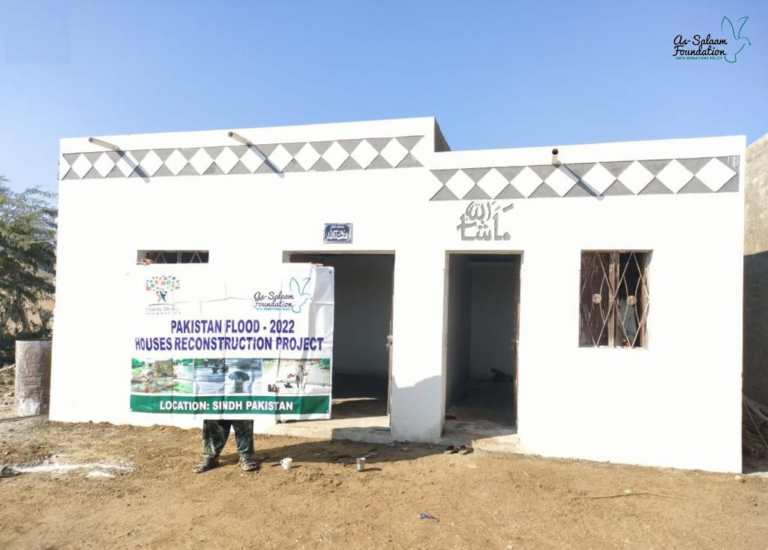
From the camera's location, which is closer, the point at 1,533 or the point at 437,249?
the point at 1,533

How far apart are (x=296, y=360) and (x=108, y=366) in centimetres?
328

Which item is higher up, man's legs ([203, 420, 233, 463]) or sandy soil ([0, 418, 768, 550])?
man's legs ([203, 420, 233, 463])

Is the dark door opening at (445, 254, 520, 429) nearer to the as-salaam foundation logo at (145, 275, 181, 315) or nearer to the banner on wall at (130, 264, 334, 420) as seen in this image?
the banner on wall at (130, 264, 334, 420)

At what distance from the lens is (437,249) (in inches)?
220

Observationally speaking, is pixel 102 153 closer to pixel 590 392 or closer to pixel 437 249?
pixel 437 249

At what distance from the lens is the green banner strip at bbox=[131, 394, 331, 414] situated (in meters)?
4.80

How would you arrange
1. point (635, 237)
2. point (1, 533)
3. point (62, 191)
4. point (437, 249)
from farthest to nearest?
point (62, 191)
point (437, 249)
point (635, 237)
point (1, 533)

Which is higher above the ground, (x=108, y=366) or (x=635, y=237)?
(x=635, y=237)

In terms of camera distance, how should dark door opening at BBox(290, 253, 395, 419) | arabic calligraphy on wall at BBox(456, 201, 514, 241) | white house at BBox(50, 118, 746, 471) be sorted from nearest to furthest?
1. white house at BBox(50, 118, 746, 471)
2. arabic calligraphy on wall at BBox(456, 201, 514, 241)
3. dark door opening at BBox(290, 253, 395, 419)

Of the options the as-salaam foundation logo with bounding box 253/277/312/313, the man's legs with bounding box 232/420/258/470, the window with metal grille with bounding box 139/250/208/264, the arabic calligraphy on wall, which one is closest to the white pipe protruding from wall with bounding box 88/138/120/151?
the window with metal grille with bounding box 139/250/208/264

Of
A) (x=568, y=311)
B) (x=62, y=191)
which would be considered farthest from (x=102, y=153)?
(x=568, y=311)

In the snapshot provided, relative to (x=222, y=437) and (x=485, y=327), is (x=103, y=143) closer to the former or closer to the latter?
(x=222, y=437)

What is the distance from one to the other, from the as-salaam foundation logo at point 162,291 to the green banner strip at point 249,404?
0.92 metres

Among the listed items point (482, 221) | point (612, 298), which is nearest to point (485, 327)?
point (612, 298)
